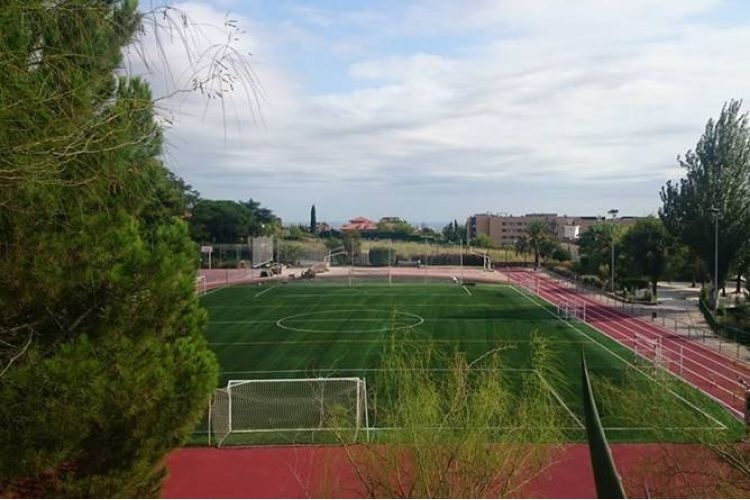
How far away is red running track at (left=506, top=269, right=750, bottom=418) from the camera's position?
17.3 metres

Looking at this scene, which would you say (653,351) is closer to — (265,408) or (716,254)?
(265,408)

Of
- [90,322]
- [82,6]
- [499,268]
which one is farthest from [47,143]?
[499,268]

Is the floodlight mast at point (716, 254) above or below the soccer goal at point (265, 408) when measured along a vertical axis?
above

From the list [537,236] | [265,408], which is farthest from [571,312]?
[537,236]

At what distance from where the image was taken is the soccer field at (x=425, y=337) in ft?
25.9

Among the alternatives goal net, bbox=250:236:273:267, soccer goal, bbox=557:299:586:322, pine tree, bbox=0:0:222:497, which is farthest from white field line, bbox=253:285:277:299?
pine tree, bbox=0:0:222:497

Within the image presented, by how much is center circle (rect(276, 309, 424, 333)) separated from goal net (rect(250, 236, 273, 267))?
22.0 m

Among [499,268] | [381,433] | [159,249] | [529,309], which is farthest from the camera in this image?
[499,268]

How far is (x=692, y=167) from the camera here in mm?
41062

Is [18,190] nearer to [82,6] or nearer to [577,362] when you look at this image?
[82,6]

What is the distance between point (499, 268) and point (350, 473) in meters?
61.9

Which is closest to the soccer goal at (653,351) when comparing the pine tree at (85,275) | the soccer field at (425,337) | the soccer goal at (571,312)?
the soccer field at (425,337)

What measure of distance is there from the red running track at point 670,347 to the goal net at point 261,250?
2038 centimetres

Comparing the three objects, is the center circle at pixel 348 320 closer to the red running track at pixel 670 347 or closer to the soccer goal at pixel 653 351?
the red running track at pixel 670 347
